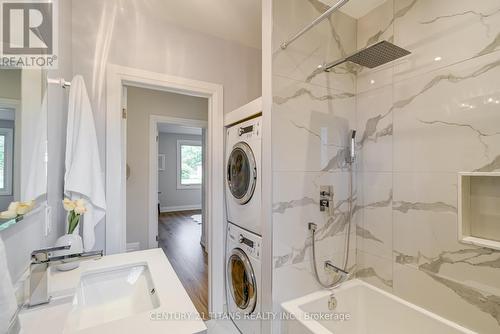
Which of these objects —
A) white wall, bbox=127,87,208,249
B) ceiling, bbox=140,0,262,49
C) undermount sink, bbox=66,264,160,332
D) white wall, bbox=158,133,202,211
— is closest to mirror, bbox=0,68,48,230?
undermount sink, bbox=66,264,160,332

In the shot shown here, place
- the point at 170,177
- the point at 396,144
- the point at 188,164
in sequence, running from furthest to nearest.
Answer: the point at 188,164 → the point at 170,177 → the point at 396,144

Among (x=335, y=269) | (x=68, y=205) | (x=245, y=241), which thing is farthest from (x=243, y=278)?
(x=68, y=205)

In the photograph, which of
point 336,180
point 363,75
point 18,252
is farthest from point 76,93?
point 363,75

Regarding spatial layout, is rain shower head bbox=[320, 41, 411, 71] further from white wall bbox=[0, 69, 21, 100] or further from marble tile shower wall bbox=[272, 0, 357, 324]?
white wall bbox=[0, 69, 21, 100]

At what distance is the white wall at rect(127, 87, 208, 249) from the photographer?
3.40 meters

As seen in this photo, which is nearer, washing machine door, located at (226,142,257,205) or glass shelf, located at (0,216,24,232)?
glass shelf, located at (0,216,24,232)

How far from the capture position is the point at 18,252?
0.80 meters

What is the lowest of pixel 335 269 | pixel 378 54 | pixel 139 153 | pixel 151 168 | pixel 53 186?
pixel 335 269

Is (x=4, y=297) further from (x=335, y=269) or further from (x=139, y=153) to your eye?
(x=139, y=153)

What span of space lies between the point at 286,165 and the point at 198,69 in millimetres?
1218

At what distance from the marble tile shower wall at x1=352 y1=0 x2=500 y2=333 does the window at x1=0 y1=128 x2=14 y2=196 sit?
6.58ft

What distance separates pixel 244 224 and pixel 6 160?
56.4 inches

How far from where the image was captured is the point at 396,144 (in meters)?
1.60

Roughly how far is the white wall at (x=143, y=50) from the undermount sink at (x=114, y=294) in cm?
48
